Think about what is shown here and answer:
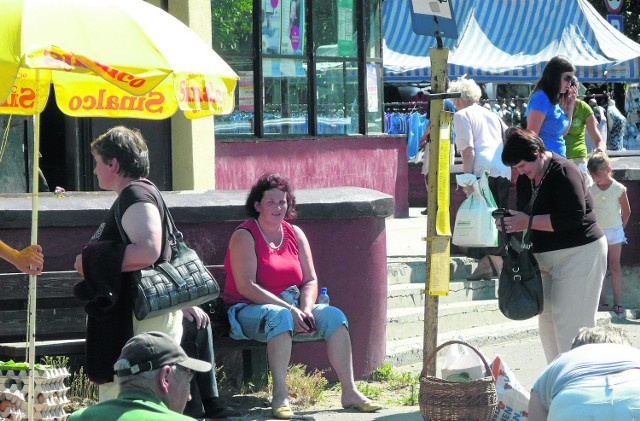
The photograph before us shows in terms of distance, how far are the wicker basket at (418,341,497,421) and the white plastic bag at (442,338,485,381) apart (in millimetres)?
116

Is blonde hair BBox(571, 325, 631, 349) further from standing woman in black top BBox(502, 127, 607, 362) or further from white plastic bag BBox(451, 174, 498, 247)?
white plastic bag BBox(451, 174, 498, 247)

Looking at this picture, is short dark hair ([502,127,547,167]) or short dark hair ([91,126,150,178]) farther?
short dark hair ([502,127,547,167])

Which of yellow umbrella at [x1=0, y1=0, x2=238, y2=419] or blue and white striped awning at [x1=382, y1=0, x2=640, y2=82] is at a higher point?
blue and white striped awning at [x1=382, y1=0, x2=640, y2=82]

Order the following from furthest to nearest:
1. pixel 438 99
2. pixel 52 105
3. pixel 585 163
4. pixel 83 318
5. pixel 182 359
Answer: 1. pixel 52 105
2. pixel 585 163
3. pixel 83 318
4. pixel 438 99
5. pixel 182 359

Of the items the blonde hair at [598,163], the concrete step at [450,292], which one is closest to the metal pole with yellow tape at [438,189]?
the concrete step at [450,292]

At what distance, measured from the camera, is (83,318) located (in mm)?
6922

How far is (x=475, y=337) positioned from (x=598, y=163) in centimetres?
195

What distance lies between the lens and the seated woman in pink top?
6824mm

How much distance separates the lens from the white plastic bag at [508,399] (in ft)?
20.7

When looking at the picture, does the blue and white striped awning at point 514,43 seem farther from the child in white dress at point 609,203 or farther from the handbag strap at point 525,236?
the handbag strap at point 525,236

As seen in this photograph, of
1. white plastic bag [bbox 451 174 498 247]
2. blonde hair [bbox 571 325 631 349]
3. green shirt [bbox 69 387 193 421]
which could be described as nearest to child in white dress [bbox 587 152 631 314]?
white plastic bag [bbox 451 174 498 247]

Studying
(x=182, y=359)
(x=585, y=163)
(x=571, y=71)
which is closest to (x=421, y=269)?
(x=585, y=163)

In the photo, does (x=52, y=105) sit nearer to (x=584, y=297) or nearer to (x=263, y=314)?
(x=263, y=314)

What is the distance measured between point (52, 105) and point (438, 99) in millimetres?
5457
